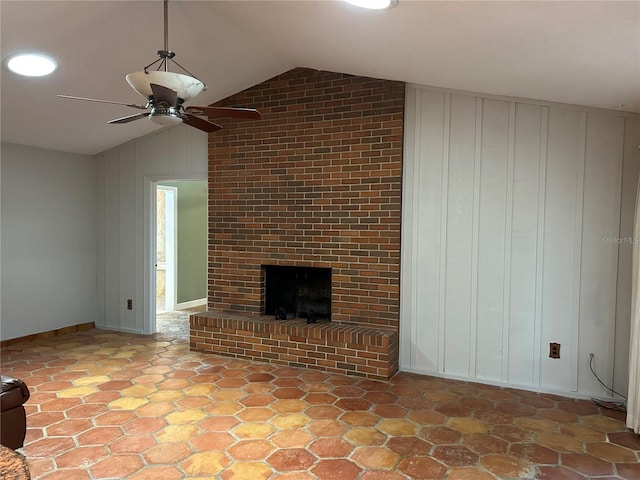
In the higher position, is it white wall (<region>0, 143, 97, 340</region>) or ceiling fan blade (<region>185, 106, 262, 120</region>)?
ceiling fan blade (<region>185, 106, 262, 120</region>)

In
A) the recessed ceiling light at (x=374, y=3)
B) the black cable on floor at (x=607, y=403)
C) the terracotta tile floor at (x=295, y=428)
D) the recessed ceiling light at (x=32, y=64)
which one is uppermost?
the recessed ceiling light at (x=374, y=3)

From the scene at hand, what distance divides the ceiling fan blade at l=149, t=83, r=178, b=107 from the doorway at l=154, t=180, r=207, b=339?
4.18 metres

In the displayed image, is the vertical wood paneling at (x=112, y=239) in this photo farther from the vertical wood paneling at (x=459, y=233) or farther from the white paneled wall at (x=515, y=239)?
the vertical wood paneling at (x=459, y=233)

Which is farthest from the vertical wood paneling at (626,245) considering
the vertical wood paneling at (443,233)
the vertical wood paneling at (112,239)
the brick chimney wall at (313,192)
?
the vertical wood paneling at (112,239)

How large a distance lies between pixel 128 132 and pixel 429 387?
4.29 meters

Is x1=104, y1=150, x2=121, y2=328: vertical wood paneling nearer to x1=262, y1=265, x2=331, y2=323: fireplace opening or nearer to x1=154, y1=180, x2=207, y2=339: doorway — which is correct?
x1=154, y1=180, x2=207, y2=339: doorway

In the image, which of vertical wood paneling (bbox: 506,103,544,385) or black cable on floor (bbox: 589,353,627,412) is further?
vertical wood paneling (bbox: 506,103,544,385)

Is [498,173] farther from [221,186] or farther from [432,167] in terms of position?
[221,186]

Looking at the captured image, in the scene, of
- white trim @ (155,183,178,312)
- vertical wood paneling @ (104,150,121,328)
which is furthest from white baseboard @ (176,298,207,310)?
vertical wood paneling @ (104,150,121,328)

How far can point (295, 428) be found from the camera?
295cm

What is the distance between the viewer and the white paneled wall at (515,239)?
3393 millimetres

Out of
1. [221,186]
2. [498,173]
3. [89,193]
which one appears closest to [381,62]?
[498,173]

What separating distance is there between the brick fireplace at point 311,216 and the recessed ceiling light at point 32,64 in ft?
5.70

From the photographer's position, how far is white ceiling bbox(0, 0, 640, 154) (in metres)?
2.35
